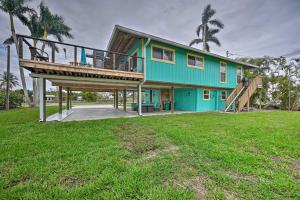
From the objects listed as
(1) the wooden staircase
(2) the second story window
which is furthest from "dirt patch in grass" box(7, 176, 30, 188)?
(1) the wooden staircase

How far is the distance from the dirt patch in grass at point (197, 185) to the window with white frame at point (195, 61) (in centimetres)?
963

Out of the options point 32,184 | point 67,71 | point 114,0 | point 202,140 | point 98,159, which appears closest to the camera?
point 32,184

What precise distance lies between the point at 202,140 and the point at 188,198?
2.56 metres

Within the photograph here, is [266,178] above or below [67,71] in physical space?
below

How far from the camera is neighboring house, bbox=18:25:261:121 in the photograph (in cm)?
710

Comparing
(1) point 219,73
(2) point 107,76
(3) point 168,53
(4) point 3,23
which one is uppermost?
(4) point 3,23

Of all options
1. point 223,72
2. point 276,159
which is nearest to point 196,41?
point 223,72

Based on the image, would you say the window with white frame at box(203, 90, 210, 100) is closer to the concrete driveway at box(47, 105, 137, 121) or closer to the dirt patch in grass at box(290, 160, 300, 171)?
the concrete driveway at box(47, 105, 137, 121)

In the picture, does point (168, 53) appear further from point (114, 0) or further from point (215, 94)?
point (215, 94)

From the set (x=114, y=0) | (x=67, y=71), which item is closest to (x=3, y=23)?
(x=114, y=0)

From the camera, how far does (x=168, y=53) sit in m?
9.79

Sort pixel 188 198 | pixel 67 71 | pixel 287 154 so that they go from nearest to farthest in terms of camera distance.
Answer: pixel 188 198
pixel 287 154
pixel 67 71

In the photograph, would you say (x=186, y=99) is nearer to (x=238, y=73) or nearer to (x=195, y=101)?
(x=195, y=101)

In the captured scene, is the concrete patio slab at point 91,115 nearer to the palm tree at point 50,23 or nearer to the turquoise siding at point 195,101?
the turquoise siding at point 195,101
